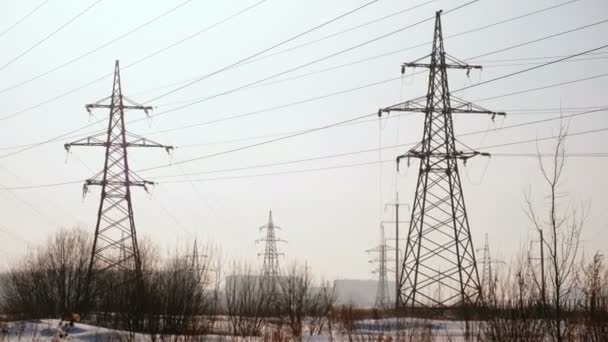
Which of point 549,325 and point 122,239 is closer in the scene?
point 549,325

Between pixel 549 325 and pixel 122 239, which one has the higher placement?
pixel 122 239

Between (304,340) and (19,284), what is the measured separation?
35866 mm

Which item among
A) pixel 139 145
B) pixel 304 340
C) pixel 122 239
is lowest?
pixel 304 340

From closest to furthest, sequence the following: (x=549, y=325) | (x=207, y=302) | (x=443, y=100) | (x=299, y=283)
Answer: (x=549, y=325)
(x=207, y=302)
(x=299, y=283)
(x=443, y=100)

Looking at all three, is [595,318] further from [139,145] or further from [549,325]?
[139,145]

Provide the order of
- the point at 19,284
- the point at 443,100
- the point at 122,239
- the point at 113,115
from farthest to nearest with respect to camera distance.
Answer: the point at 19,284, the point at 113,115, the point at 122,239, the point at 443,100

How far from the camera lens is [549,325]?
10820mm

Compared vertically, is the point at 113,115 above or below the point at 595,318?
above

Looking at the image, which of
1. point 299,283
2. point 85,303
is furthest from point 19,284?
point 299,283

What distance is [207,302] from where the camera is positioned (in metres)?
16.8

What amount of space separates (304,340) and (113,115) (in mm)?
15139

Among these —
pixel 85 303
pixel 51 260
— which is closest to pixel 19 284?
pixel 51 260

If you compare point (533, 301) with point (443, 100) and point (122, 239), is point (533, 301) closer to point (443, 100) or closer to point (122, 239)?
point (443, 100)

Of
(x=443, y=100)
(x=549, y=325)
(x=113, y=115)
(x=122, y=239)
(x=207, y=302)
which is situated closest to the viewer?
(x=549, y=325)
